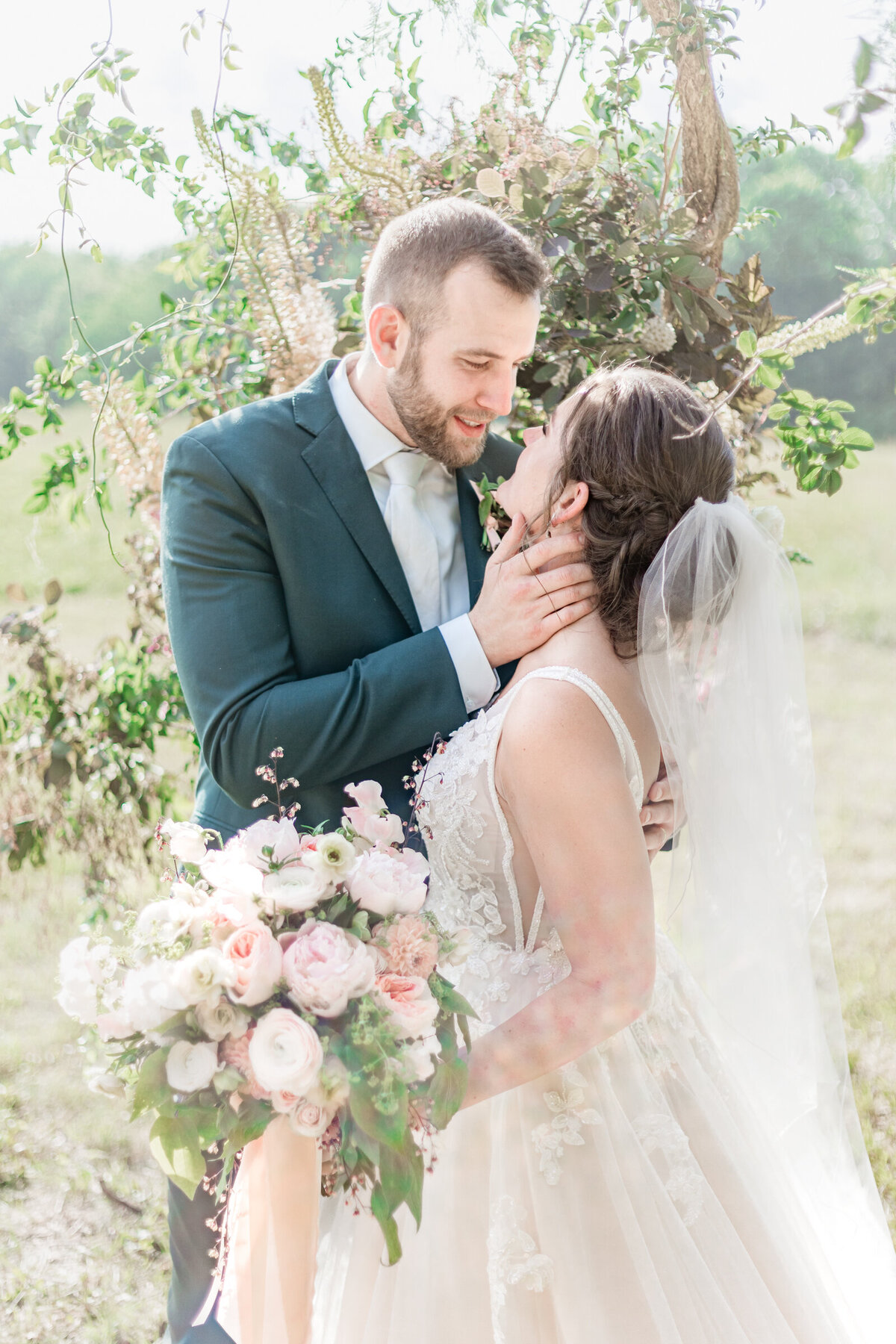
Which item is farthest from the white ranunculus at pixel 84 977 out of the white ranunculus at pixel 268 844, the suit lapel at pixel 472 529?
the suit lapel at pixel 472 529

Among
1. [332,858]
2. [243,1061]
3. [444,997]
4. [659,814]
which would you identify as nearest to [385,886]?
[332,858]

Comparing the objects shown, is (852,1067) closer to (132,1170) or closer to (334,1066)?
(132,1170)

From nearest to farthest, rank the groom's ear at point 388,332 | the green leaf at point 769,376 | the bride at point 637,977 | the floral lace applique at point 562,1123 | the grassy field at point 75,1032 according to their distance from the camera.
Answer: the bride at point 637,977 → the floral lace applique at point 562,1123 → the green leaf at point 769,376 → the groom's ear at point 388,332 → the grassy field at point 75,1032

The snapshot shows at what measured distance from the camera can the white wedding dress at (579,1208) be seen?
1.77m

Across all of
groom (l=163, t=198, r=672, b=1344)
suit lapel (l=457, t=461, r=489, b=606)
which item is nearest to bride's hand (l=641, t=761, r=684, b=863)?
groom (l=163, t=198, r=672, b=1344)

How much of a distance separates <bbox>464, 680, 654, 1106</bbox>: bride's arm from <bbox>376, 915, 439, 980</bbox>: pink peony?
28 cm

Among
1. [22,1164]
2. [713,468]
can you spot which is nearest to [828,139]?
[713,468]

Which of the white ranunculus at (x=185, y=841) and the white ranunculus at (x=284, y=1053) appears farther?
the white ranunculus at (x=185, y=841)

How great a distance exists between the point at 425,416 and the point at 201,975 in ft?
4.53

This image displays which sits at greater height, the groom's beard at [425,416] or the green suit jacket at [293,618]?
the groom's beard at [425,416]

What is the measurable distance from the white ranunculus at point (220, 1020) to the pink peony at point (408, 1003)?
188 mm

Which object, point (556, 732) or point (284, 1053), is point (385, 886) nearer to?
point (284, 1053)

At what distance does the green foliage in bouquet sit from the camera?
8.46ft

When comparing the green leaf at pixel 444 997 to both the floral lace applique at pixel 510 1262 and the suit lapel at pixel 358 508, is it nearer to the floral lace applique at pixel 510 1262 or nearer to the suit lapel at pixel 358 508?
the floral lace applique at pixel 510 1262
